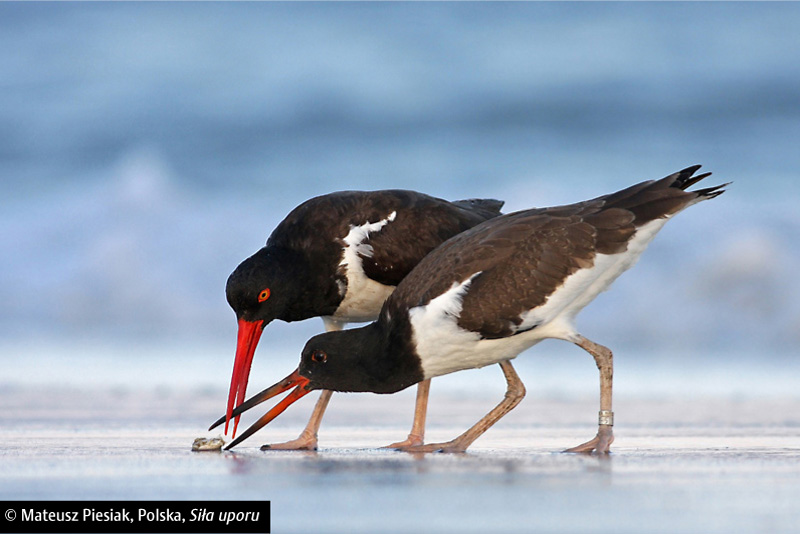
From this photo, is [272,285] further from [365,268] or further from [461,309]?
[461,309]

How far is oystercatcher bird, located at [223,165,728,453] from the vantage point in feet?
27.4

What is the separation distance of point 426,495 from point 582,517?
935 mm

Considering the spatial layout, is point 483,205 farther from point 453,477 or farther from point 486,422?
point 453,477

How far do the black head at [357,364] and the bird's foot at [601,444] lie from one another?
1339 mm

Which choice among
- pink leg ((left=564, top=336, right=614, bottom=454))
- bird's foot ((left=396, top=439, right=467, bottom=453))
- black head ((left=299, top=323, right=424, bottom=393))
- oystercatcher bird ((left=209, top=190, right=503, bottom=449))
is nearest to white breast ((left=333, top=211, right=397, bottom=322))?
oystercatcher bird ((left=209, top=190, right=503, bottom=449))

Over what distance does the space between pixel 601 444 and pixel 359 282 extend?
2833 mm

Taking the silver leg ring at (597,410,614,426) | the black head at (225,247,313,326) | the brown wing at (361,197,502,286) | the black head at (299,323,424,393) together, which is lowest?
the silver leg ring at (597,410,614,426)

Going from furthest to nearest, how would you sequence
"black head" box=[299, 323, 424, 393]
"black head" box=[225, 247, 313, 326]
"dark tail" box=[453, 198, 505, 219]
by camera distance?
"dark tail" box=[453, 198, 505, 219] → "black head" box=[225, 247, 313, 326] → "black head" box=[299, 323, 424, 393]

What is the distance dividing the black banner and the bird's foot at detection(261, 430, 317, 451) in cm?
379

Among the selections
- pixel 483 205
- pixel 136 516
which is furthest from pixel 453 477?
pixel 483 205

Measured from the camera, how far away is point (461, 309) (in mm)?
8258

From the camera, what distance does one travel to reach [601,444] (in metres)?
8.41

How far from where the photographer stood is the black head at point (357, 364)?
28.0ft

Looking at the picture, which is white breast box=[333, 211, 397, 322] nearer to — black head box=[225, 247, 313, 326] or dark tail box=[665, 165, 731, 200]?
black head box=[225, 247, 313, 326]
